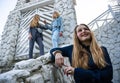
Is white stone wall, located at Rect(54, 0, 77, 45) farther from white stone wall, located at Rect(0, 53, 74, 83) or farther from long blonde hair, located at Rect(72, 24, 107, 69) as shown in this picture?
long blonde hair, located at Rect(72, 24, 107, 69)

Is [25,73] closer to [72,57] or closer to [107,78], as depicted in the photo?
[72,57]

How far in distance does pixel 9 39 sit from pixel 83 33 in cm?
488

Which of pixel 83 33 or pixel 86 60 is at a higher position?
pixel 83 33

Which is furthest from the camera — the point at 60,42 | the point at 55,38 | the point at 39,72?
the point at 60,42

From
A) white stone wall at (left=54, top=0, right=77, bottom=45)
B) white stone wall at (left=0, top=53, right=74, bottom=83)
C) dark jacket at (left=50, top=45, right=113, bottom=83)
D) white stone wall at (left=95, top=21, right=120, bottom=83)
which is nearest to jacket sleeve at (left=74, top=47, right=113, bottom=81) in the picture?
dark jacket at (left=50, top=45, right=113, bottom=83)

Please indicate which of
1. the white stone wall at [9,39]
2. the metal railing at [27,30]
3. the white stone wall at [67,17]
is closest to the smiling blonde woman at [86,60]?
the white stone wall at [67,17]

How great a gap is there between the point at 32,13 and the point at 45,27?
6.49 feet

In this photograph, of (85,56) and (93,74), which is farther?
(85,56)

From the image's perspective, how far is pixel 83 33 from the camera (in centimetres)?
167

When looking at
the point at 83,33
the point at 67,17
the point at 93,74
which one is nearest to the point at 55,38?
the point at 67,17

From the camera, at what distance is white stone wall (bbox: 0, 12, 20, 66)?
5.57m

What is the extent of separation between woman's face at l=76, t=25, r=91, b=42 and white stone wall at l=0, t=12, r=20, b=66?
416cm

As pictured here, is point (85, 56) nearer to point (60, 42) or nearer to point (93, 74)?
point (93, 74)

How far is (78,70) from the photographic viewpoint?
1363 millimetres
